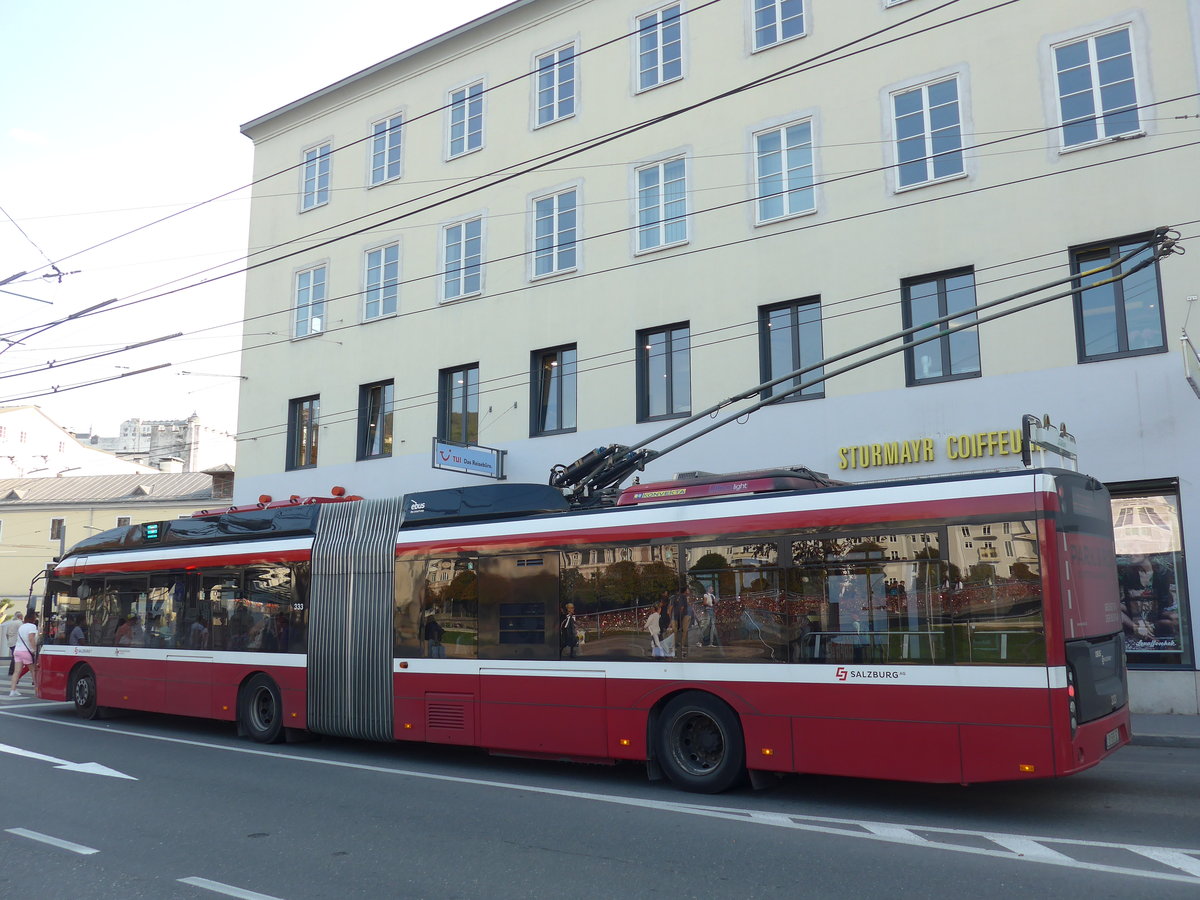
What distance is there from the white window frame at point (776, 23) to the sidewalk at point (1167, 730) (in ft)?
41.8

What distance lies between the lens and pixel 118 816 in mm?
8492

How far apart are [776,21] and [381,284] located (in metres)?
11.1

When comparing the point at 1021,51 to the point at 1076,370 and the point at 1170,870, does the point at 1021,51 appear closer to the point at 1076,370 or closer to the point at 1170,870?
the point at 1076,370

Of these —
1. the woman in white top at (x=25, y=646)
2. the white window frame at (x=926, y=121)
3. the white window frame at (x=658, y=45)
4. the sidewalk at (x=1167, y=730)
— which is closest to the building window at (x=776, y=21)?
the white window frame at (x=658, y=45)

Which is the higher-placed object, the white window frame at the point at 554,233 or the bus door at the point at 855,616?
the white window frame at the point at 554,233

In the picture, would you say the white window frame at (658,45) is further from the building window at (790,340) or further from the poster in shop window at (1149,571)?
the poster in shop window at (1149,571)

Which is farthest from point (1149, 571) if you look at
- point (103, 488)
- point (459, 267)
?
point (103, 488)

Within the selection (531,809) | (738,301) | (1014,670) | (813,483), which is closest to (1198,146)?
(738,301)

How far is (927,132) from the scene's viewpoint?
16.6m

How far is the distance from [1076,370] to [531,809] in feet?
35.0

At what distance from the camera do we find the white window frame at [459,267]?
22.2 m

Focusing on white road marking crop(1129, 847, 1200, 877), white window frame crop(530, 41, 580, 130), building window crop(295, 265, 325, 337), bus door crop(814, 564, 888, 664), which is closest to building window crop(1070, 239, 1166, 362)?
bus door crop(814, 564, 888, 664)

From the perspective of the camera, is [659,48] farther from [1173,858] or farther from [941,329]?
[1173,858]

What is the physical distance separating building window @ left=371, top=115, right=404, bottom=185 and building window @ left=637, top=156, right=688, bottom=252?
748cm
